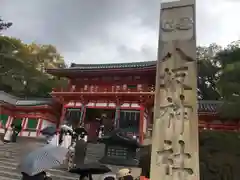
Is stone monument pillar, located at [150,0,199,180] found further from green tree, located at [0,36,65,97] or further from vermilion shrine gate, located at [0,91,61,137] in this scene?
green tree, located at [0,36,65,97]

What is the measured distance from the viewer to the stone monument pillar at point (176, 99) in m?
3.16

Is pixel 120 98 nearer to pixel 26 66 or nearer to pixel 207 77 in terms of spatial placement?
pixel 26 66

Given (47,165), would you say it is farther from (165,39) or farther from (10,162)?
(10,162)

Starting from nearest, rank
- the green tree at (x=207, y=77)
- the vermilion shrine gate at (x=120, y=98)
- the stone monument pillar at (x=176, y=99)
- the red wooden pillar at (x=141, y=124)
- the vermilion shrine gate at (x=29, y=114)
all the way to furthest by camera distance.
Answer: the stone monument pillar at (x=176, y=99), the red wooden pillar at (x=141, y=124), the vermilion shrine gate at (x=120, y=98), the vermilion shrine gate at (x=29, y=114), the green tree at (x=207, y=77)

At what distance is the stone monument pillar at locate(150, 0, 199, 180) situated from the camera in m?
3.16

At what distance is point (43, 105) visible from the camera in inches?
710

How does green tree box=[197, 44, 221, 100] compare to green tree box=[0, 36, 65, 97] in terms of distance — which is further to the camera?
green tree box=[197, 44, 221, 100]

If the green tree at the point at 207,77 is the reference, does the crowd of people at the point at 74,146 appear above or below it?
below

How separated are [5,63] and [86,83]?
32.8 feet

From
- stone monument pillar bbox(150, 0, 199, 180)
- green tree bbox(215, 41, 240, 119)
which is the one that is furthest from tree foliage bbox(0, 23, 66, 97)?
stone monument pillar bbox(150, 0, 199, 180)

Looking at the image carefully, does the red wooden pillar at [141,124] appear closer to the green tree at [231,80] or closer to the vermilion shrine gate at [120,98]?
the vermilion shrine gate at [120,98]

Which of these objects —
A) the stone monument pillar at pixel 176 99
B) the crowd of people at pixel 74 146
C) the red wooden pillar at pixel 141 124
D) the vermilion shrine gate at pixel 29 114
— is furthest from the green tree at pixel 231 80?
the vermilion shrine gate at pixel 29 114

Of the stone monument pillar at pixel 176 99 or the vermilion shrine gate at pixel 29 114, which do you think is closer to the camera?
the stone monument pillar at pixel 176 99

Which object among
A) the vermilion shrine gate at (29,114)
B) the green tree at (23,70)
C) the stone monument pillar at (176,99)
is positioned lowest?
the stone monument pillar at (176,99)
